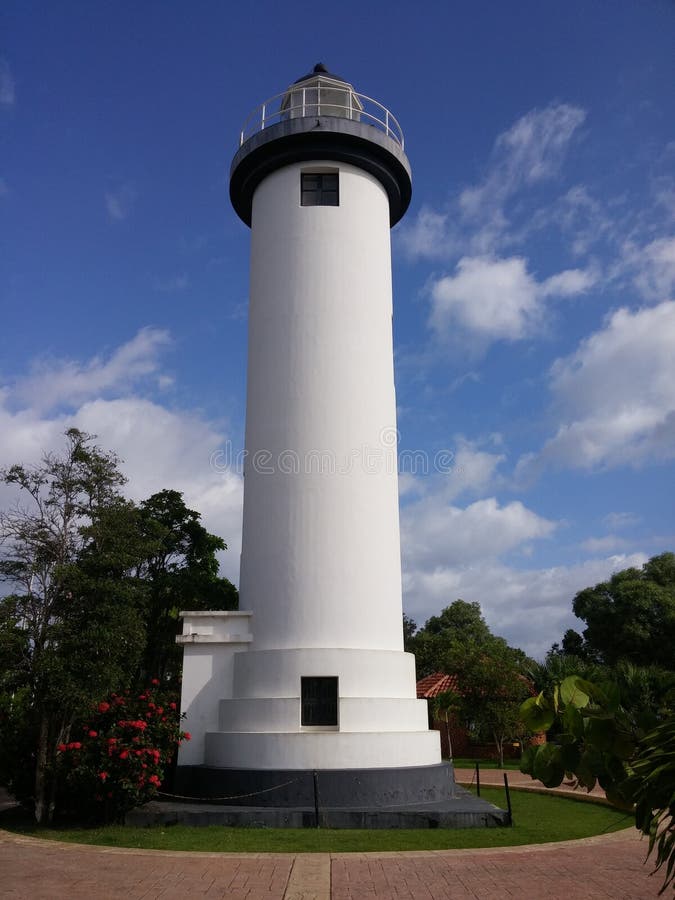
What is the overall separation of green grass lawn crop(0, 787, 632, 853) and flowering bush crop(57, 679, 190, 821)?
53 centimetres

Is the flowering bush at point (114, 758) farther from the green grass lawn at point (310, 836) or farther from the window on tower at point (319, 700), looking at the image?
the window on tower at point (319, 700)

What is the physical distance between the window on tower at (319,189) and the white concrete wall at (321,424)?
24 centimetres

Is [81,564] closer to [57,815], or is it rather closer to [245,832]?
[57,815]

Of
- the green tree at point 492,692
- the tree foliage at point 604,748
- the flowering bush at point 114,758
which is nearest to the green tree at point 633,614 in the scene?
the green tree at point 492,692

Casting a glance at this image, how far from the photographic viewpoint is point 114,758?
1208 centimetres

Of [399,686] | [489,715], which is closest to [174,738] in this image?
[399,686]

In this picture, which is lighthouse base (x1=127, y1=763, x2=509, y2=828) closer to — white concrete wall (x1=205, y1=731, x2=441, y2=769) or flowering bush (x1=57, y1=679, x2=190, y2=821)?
white concrete wall (x1=205, y1=731, x2=441, y2=769)

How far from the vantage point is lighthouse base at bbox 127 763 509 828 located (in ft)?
40.0

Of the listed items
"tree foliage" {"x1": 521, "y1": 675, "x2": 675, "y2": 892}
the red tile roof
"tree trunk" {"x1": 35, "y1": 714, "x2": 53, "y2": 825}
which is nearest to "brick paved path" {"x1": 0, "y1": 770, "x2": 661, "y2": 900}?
"tree trunk" {"x1": 35, "y1": 714, "x2": 53, "y2": 825}

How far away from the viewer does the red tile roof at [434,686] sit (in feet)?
101

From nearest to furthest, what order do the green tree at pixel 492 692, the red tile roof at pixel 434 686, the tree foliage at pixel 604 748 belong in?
the tree foliage at pixel 604 748, the green tree at pixel 492 692, the red tile roof at pixel 434 686

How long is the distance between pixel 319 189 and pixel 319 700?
38.7 ft

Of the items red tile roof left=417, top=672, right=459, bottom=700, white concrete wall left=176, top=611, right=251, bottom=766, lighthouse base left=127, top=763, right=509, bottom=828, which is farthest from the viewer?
red tile roof left=417, top=672, right=459, bottom=700

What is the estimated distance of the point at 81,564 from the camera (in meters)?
12.8
